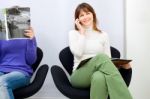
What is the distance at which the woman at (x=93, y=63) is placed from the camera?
1.98m

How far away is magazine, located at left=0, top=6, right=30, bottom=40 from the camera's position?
2.24m

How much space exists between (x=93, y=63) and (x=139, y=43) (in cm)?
90

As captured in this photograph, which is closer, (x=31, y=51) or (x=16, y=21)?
(x=16, y=21)

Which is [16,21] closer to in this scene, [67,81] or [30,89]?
[30,89]

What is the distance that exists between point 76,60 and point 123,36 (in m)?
0.73

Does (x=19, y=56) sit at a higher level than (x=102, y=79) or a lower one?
higher

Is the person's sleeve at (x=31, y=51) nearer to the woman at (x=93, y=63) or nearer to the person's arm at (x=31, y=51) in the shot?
the person's arm at (x=31, y=51)

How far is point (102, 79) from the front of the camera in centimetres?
201

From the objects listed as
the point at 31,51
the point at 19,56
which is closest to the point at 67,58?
the point at 31,51

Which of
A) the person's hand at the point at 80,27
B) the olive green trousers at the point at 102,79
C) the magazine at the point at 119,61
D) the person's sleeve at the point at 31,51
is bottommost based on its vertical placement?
the olive green trousers at the point at 102,79

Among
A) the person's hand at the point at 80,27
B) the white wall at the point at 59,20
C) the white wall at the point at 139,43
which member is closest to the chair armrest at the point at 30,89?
the person's hand at the point at 80,27

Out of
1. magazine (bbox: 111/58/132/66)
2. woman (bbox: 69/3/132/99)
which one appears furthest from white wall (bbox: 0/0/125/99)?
magazine (bbox: 111/58/132/66)

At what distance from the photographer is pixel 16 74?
227cm

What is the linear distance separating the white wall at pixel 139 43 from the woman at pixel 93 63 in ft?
1.33
